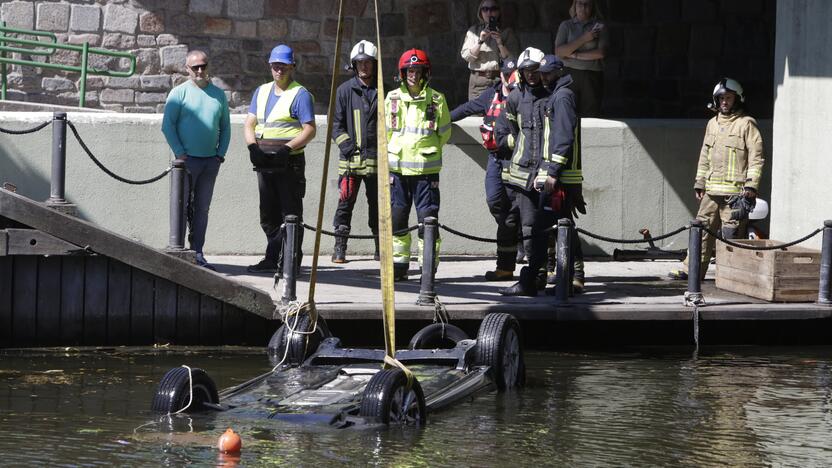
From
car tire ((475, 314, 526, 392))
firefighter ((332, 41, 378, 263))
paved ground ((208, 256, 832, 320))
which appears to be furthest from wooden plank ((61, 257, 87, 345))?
car tire ((475, 314, 526, 392))

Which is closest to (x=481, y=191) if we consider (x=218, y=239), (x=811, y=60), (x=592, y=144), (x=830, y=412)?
(x=592, y=144)

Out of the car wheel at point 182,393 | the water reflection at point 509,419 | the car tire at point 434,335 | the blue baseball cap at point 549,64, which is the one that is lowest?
the water reflection at point 509,419

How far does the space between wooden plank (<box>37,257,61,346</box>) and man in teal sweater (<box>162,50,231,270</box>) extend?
4.75 feet

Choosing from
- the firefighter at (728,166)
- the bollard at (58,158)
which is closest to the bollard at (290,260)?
the bollard at (58,158)

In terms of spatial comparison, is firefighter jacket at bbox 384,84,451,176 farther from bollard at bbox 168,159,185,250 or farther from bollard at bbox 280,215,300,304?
bollard at bbox 168,159,185,250

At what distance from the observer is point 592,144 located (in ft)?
54.9

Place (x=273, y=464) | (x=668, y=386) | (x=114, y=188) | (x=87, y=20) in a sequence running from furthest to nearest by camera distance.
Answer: (x=87, y=20) < (x=114, y=188) < (x=668, y=386) < (x=273, y=464)

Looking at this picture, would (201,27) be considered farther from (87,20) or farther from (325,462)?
(325,462)

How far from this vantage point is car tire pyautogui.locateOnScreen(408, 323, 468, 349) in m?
12.1

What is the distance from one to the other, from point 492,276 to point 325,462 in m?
6.20

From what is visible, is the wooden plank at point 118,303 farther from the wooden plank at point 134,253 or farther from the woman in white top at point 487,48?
the woman in white top at point 487,48

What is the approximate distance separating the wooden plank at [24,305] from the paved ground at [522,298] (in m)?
1.85

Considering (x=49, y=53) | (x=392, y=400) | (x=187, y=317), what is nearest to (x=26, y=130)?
(x=187, y=317)

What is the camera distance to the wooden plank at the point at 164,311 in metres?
13.5
